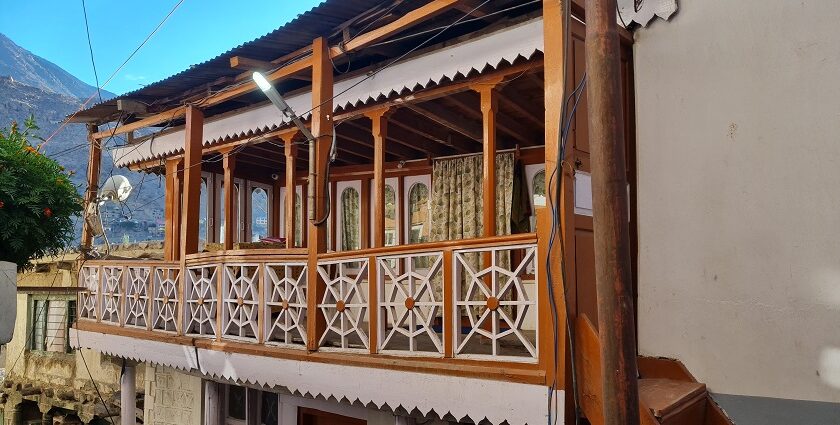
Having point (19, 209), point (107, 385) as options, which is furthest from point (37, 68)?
point (19, 209)

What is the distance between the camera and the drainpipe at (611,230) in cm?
289

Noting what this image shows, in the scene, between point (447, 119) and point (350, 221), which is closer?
point (447, 119)

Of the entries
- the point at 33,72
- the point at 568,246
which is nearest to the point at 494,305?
the point at 568,246

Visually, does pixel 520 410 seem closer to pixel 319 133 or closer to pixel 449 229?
pixel 319 133

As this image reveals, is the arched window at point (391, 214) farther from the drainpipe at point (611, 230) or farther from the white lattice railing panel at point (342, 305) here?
the drainpipe at point (611, 230)

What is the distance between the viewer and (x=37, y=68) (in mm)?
137375

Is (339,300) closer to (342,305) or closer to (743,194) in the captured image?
(342,305)

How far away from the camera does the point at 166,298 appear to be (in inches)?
295

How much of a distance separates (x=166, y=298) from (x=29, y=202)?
2.07 m

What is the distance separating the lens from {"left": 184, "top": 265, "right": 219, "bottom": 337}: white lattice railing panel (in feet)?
22.3

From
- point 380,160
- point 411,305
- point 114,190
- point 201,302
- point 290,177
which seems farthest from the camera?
point 114,190

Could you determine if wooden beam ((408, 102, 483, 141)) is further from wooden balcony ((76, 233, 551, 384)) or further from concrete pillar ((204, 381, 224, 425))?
concrete pillar ((204, 381, 224, 425))

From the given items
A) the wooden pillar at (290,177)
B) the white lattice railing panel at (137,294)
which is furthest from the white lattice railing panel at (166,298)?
the wooden pillar at (290,177)

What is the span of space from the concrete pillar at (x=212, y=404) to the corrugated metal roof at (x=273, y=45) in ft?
13.8
